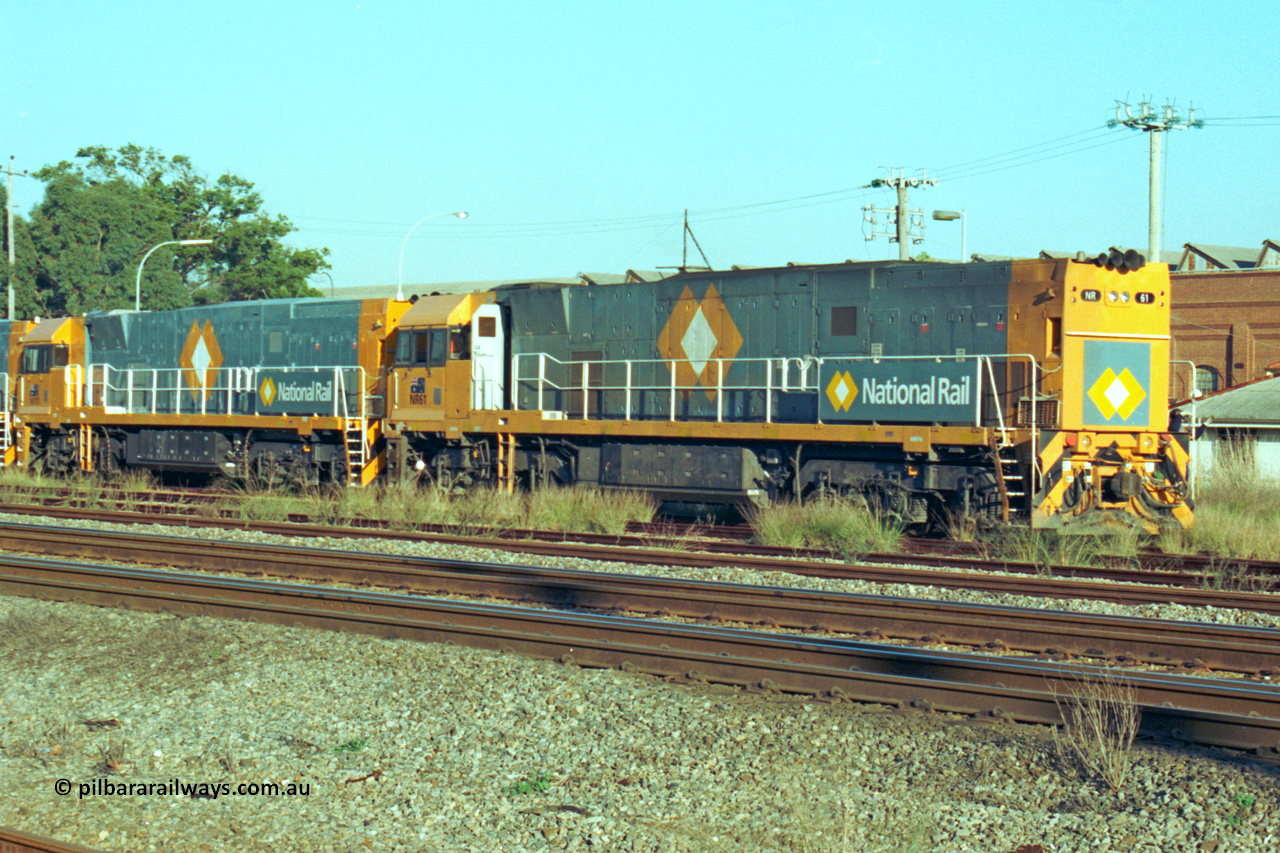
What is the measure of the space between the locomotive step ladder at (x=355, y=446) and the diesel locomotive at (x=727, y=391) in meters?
0.04

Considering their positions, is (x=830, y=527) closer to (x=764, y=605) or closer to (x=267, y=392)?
(x=764, y=605)

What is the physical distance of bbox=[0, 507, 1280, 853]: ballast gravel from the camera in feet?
15.5

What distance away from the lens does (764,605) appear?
351 inches

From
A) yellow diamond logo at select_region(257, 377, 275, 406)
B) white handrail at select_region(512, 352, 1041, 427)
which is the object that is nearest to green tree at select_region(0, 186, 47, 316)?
yellow diamond logo at select_region(257, 377, 275, 406)

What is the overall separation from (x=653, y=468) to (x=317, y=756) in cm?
1036

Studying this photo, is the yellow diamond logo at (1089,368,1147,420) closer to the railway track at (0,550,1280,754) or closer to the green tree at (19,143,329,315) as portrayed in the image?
the railway track at (0,550,1280,754)

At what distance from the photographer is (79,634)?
845cm

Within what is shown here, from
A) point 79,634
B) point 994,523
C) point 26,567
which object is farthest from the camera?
point 994,523

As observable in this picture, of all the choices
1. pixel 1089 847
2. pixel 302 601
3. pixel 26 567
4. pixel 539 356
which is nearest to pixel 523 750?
pixel 1089 847

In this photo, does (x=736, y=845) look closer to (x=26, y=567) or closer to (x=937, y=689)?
(x=937, y=689)

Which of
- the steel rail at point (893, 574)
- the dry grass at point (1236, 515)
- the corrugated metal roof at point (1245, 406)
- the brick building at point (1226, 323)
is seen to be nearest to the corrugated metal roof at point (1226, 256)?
the brick building at point (1226, 323)

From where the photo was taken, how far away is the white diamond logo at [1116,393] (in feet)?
44.6

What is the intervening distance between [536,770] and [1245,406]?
1082 inches

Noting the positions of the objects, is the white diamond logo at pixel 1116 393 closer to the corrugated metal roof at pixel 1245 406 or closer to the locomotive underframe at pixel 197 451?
the locomotive underframe at pixel 197 451
